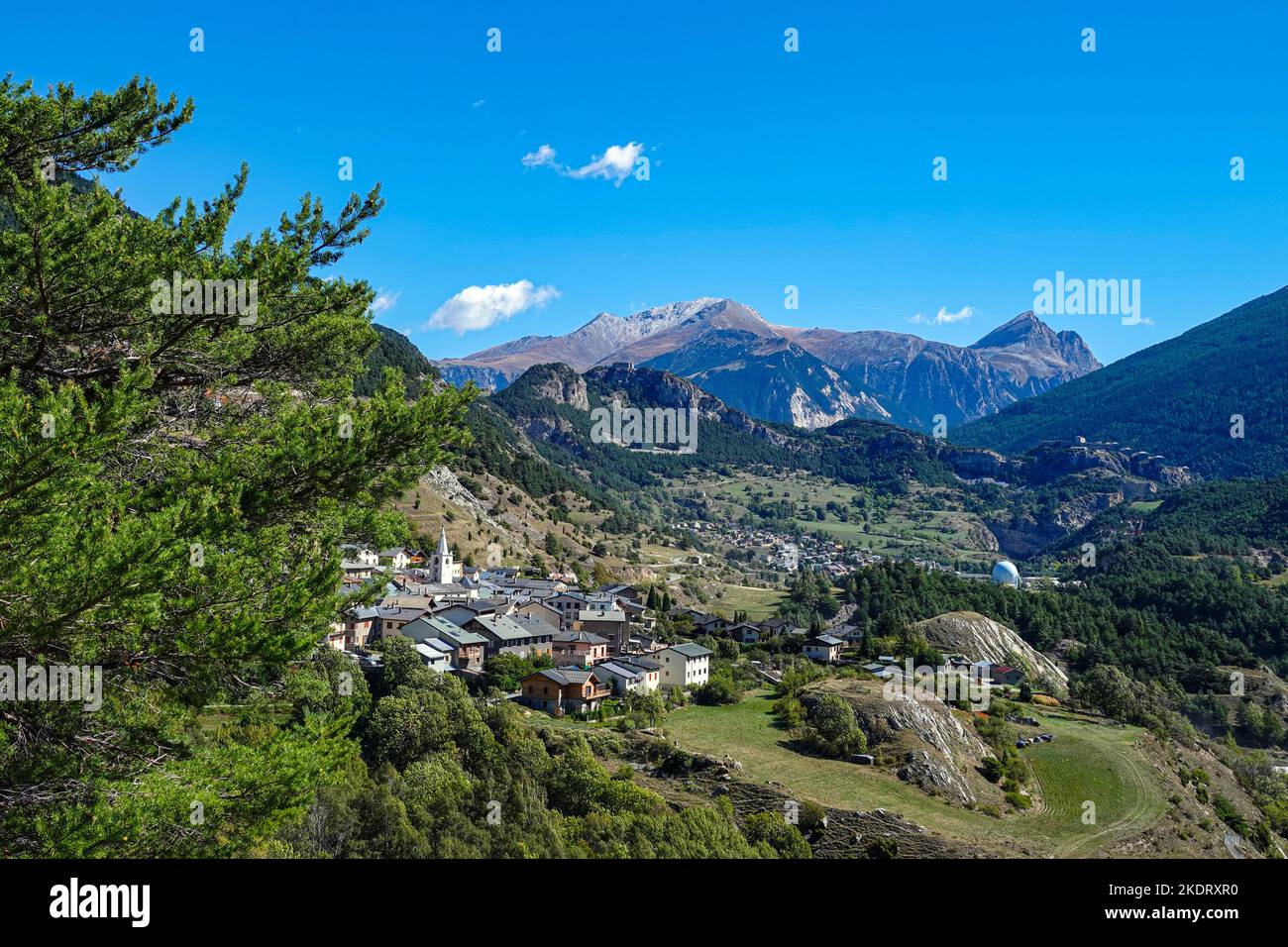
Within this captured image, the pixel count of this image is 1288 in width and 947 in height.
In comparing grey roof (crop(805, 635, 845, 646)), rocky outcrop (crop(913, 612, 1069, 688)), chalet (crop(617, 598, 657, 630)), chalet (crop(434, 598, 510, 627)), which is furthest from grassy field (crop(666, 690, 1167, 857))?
rocky outcrop (crop(913, 612, 1069, 688))

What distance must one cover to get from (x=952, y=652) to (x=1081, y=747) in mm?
23154

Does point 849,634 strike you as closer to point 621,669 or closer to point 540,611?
point 540,611

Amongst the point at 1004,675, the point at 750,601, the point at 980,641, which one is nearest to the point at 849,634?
the point at 980,641

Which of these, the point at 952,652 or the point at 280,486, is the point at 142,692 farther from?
the point at 952,652

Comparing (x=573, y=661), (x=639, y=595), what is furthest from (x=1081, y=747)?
(x=639, y=595)

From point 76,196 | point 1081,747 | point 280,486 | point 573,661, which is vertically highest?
point 76,196

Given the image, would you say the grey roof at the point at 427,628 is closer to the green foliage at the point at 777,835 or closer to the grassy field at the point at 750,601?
the green foliage at the point at 777,835

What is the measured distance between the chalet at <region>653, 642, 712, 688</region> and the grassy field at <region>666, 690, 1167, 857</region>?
5.01m

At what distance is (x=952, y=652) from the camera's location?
71.9 m

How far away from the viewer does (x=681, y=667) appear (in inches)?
2184

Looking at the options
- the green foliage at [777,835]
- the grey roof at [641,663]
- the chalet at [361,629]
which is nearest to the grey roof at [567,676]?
the grey roof at [641,663]

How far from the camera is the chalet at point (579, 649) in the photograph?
56.2 metres

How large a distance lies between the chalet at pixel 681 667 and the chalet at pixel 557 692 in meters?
8.37
